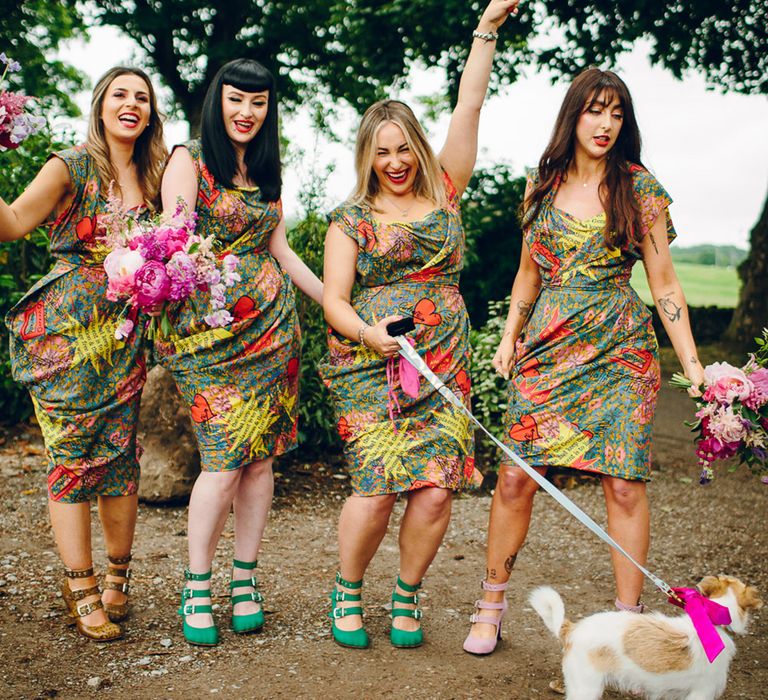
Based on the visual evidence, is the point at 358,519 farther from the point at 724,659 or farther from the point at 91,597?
the point at 724,659

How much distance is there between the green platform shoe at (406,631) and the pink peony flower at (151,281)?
1.49 metres

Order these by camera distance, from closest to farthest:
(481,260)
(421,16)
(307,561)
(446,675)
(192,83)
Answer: (446,675) → (307,561) → (481,260) → (421,16) → (192,83)

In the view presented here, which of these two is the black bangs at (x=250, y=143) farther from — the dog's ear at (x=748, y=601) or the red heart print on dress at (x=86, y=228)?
the dog's ear at (x=748, y=601)

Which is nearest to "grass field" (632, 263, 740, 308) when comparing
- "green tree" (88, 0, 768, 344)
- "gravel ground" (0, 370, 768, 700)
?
"green tree" (88, 0, 768, 344)

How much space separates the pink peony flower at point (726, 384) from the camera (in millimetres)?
2898

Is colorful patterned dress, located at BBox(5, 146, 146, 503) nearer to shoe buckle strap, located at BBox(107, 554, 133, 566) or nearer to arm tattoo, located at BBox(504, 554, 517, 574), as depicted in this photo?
shoe buckle strap, located at BBox(107, 554, 133, 566)

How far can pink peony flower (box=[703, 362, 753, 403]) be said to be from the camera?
2898 mm

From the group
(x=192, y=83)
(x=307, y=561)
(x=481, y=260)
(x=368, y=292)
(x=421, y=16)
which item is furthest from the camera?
(x=192, y=83)

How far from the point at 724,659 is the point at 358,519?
1376mm

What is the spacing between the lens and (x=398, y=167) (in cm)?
346

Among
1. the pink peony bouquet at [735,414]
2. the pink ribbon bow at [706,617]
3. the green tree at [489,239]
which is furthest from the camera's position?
the green tree at [489,239]

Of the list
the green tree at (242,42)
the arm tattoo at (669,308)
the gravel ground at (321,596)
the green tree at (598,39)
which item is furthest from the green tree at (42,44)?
the arm tattoo at (669,308)

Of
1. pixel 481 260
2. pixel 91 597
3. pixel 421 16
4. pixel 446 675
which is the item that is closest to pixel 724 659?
pixel 446 675

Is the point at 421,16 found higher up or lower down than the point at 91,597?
higher up
